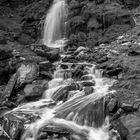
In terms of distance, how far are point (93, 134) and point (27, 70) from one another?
6073 millimetres

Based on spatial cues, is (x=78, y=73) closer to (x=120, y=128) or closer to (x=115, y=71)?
(x=115, y=71)

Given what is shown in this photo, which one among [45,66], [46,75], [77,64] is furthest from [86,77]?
[45,66]

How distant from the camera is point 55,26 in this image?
21.1 metres

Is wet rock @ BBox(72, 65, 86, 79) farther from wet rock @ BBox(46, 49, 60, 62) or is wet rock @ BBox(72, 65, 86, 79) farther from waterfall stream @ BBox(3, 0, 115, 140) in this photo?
wet rock @ BBox(46, 49, 60, 62)

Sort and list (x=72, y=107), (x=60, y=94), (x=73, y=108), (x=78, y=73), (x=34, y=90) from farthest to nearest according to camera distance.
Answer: (x=78, y=73)
(x=34, y=90)
(x=60, y=94)
(x=72, y=107)
(x=73, y=108)

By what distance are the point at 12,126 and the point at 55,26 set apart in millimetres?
13576

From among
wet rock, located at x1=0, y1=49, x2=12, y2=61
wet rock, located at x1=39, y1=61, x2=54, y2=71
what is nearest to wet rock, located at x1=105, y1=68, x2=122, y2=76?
wet rock, located at x1=39, y1=61, x2=54, y2=71

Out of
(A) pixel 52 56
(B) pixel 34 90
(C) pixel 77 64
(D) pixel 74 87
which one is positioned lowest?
(B) pixel 34 90

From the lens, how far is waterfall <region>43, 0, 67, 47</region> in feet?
66.3

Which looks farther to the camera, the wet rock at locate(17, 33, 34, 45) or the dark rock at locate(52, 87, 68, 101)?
the wet rock at locate(17, 33, 34, 45)

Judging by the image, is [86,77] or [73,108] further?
[86,77]

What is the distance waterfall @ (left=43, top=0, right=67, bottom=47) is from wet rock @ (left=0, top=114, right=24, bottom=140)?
1035cm

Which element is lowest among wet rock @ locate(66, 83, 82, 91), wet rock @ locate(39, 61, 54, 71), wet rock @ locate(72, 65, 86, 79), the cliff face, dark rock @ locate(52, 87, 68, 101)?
dark rock @ locate(52, 87, 68, 101)

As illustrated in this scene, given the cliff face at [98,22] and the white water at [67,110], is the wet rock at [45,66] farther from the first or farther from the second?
the cliff face at [98,22]
